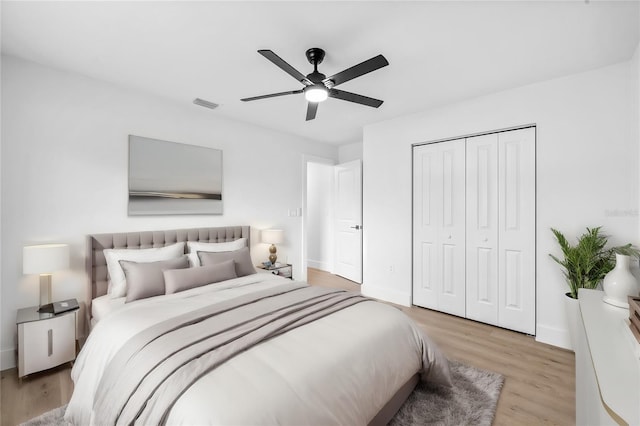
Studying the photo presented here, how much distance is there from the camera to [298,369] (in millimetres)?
1379


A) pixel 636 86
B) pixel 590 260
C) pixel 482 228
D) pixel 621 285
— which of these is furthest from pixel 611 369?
pixel 636 86

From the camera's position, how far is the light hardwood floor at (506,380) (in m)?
1.91

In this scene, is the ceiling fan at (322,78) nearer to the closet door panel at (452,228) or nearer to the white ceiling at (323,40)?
the white ceiling at (323,40)

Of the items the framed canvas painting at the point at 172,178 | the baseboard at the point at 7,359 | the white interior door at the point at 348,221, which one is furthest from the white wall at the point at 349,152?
the baseboard at the point at 7,359

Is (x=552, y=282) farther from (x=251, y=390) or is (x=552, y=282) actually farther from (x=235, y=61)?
(x=235, y=61)

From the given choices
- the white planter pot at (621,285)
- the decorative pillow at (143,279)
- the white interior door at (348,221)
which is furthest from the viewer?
the white interior door at (348,221)

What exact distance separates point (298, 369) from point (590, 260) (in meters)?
2.70

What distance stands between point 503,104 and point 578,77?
0.62 metres

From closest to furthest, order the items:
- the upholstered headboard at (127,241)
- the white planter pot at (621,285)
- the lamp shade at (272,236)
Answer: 1. the white planter pot at (621,285)
2. the upholstered headboard at (127,241)
3. the lamp shade at (272,236)

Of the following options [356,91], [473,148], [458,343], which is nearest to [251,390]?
[458,343]

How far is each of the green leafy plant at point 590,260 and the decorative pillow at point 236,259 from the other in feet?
10.2

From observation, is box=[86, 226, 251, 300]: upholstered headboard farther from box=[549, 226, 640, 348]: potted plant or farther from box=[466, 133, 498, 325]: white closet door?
box=[549, 226, 640, 348]: potted plant

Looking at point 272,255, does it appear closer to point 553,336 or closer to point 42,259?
point 42,259

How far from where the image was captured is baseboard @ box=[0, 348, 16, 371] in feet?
7.75
